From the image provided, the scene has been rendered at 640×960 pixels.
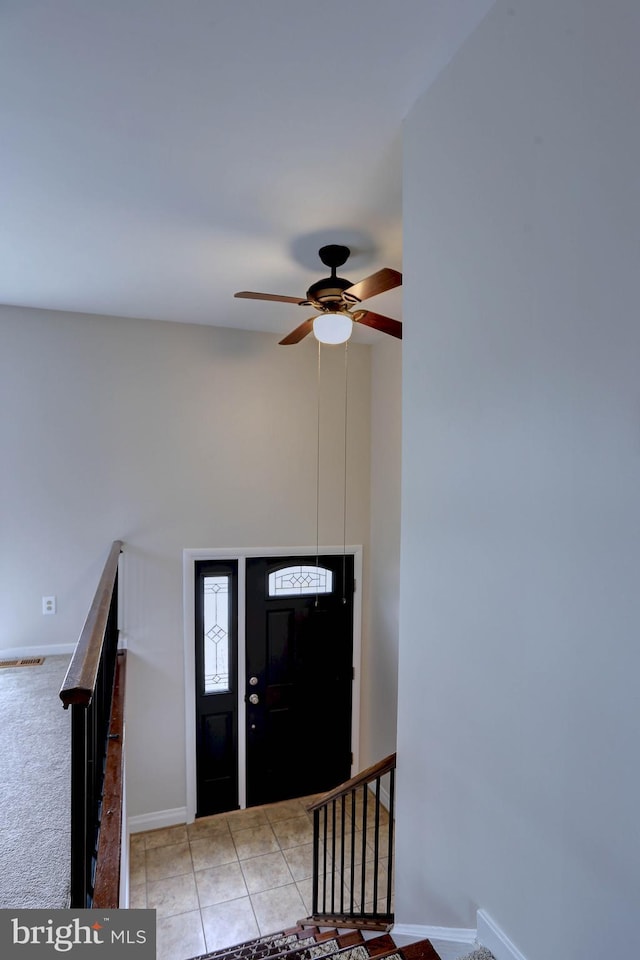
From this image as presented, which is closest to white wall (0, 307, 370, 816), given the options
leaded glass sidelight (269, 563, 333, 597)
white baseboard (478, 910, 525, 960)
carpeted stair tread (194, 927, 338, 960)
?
leaded glass sidelight (269, 563, 333, 597)

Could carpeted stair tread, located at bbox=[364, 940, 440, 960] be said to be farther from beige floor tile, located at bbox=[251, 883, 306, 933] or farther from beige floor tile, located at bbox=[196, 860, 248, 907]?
beige floor tile, located at bbox=[196, 860, 248, 907]

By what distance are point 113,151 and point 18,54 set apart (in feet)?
1.46

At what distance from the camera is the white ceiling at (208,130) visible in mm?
1353

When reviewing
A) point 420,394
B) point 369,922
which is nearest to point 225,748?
point 369,922

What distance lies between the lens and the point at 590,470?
1036 millimetres

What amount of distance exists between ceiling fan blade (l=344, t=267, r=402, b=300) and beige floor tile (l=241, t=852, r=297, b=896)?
148 inches

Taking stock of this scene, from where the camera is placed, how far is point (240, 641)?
4.24 m

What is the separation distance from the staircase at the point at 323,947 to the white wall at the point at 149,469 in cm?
160

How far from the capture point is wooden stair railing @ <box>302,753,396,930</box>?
2513 mm

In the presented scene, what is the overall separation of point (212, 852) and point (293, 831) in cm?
62

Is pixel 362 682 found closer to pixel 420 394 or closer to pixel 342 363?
pixel 342 363

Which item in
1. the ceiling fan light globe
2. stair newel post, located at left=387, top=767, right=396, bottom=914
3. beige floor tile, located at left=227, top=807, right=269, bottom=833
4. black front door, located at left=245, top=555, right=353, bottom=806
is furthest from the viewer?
black front door, located at left=245, top=555, right=353, bottom=806

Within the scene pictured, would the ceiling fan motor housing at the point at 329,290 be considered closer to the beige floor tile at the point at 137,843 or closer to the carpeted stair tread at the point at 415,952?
the carpeted stair tread at the point at 415,952

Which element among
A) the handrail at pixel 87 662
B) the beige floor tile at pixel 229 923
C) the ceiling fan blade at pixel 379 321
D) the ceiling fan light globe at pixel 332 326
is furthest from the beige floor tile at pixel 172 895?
the ceiling fan blade at pixel 379 321
